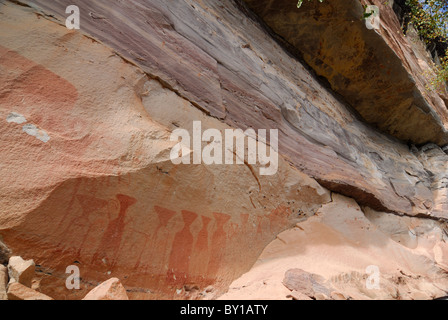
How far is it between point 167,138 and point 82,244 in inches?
56.6

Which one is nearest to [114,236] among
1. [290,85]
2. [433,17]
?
[290,85]

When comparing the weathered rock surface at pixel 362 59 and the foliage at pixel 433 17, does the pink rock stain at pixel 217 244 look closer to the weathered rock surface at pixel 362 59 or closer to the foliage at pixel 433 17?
the weathered rock surface at pixel 362 59

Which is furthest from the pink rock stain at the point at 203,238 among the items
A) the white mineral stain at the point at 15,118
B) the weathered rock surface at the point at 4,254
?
the white mineral stain at the point at 15,118

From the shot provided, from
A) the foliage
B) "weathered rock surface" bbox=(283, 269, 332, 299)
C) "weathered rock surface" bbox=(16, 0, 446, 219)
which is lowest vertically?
"weathered rock surface" bbox=(283, 269, 332, 299)

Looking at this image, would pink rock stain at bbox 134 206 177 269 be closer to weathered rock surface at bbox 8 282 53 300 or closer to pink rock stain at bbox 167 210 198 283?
pink rock stain at bbox 167 210 198 283

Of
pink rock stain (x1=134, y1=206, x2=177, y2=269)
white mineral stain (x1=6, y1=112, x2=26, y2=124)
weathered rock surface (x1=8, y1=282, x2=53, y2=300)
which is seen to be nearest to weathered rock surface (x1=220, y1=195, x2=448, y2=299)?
pink rock stain (x1=134, y1=206, x2=177, y2=269)

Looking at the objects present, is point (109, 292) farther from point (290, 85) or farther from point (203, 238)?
point (290, 85)

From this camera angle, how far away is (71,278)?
2.47 meters

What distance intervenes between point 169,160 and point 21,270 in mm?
1661

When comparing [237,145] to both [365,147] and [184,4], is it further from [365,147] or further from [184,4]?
[365,147]

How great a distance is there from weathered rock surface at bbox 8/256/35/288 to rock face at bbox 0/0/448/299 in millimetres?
166

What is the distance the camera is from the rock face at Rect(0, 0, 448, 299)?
101 inches

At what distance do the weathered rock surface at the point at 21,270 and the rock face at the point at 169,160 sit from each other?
6.5 inches

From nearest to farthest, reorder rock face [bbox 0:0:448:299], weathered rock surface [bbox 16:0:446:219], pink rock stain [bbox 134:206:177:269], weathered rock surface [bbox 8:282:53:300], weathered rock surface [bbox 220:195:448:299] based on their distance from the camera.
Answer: weathered rock surface [bbox 8:282:53:300] → rock face [bbox 0:0:448:299] → pink rock stain [bbox 134:206:177:269] → weathered rock surface [bbox 220:195:448:299] → weathered rock surface [bbox 16:0:446:219]
